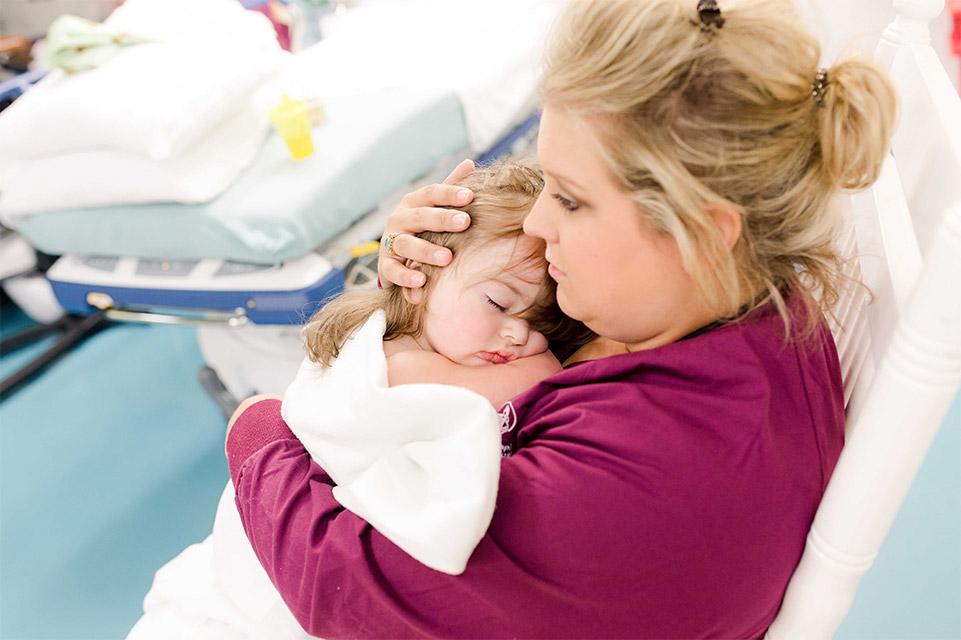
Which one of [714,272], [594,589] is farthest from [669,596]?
[714,272]

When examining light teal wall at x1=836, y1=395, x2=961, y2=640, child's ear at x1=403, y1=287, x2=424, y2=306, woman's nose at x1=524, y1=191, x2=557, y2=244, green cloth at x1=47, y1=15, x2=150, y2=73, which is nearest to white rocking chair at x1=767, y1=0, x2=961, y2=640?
woman's nose at x1=524, y1=191, x2=557, y2=244

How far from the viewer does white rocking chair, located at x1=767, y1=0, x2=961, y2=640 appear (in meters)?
0.68

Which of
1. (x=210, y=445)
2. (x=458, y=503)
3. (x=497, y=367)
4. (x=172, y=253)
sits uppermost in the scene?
(x=458, y=503)

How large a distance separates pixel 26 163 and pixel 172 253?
1.80ft

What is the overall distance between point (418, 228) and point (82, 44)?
170 centimetres

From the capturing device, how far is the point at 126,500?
238 cm

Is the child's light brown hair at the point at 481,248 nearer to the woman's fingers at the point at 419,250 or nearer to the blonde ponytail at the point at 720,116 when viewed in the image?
the woman's fingers at the point at 419,250

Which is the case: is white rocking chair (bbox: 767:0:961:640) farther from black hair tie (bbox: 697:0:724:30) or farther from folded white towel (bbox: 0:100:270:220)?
folded white towel (bbox: 0:100:270:220)

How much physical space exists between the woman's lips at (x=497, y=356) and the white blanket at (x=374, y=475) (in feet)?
0.59

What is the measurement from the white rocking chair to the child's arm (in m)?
0.48

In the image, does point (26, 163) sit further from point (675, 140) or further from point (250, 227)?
point (675, 140)

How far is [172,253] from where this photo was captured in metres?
2.14

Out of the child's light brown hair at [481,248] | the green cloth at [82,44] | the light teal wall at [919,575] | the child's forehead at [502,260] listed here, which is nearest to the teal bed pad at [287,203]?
the green cloth at [82,44]

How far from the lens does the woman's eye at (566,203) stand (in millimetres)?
926
